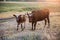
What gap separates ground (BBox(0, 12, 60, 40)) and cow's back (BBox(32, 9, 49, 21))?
0.07 m

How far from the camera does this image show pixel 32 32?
176cm

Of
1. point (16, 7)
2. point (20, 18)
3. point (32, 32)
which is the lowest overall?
point (32, 32)

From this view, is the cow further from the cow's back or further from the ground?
the cow's back

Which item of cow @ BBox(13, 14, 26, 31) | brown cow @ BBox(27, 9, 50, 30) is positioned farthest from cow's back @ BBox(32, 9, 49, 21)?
cow @ BBox(13, 14, 26, 31)

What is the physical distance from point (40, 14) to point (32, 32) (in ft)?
0.95

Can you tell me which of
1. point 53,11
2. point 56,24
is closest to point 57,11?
point 53,11

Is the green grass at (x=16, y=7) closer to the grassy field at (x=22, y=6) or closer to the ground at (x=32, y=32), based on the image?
the grassy field at (x=22, y=6)

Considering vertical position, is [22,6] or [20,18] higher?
[22,6]

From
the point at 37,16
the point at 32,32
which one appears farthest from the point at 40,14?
the point at 32,32

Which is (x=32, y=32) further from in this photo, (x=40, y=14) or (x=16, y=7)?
(x=16, y=7)

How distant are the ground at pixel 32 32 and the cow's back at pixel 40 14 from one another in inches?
2.6

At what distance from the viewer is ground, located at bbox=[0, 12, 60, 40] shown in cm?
166

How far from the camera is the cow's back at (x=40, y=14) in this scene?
1792mm

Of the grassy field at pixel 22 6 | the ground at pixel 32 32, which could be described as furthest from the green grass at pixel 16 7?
the ground at pixel 32 32
